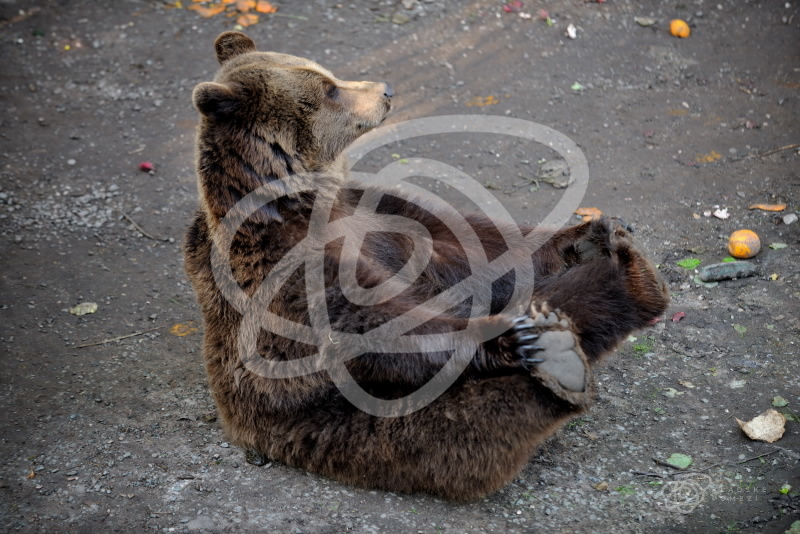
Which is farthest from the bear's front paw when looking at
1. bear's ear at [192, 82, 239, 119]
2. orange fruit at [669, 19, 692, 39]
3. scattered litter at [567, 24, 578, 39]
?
orange fruit at [669, 19, 692, 39]

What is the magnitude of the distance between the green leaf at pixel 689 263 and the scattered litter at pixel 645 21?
372 cm

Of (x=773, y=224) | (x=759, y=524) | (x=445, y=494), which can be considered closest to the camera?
(x=759, y=524)

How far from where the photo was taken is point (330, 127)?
4340 millimetres

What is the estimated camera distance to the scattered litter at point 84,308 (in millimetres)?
5285

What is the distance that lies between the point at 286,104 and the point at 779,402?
10.4 ft

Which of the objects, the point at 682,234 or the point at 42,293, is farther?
the point at 682,234

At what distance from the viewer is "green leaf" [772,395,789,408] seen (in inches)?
169

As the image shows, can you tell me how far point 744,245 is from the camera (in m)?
5.48

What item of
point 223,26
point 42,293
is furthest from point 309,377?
point 223,26

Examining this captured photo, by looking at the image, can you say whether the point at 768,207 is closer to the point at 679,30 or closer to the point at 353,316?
the point at 679,30

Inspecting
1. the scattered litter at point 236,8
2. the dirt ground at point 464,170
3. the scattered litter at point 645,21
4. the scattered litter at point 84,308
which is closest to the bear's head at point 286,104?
the dirt ground at point 464,170

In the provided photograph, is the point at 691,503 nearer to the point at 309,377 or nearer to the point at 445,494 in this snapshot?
the point at 445,494

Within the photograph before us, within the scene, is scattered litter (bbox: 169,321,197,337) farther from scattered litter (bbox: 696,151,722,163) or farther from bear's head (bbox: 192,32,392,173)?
scattered litter (bbox: 696,151,722,163)

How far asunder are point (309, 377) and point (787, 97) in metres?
5.87
